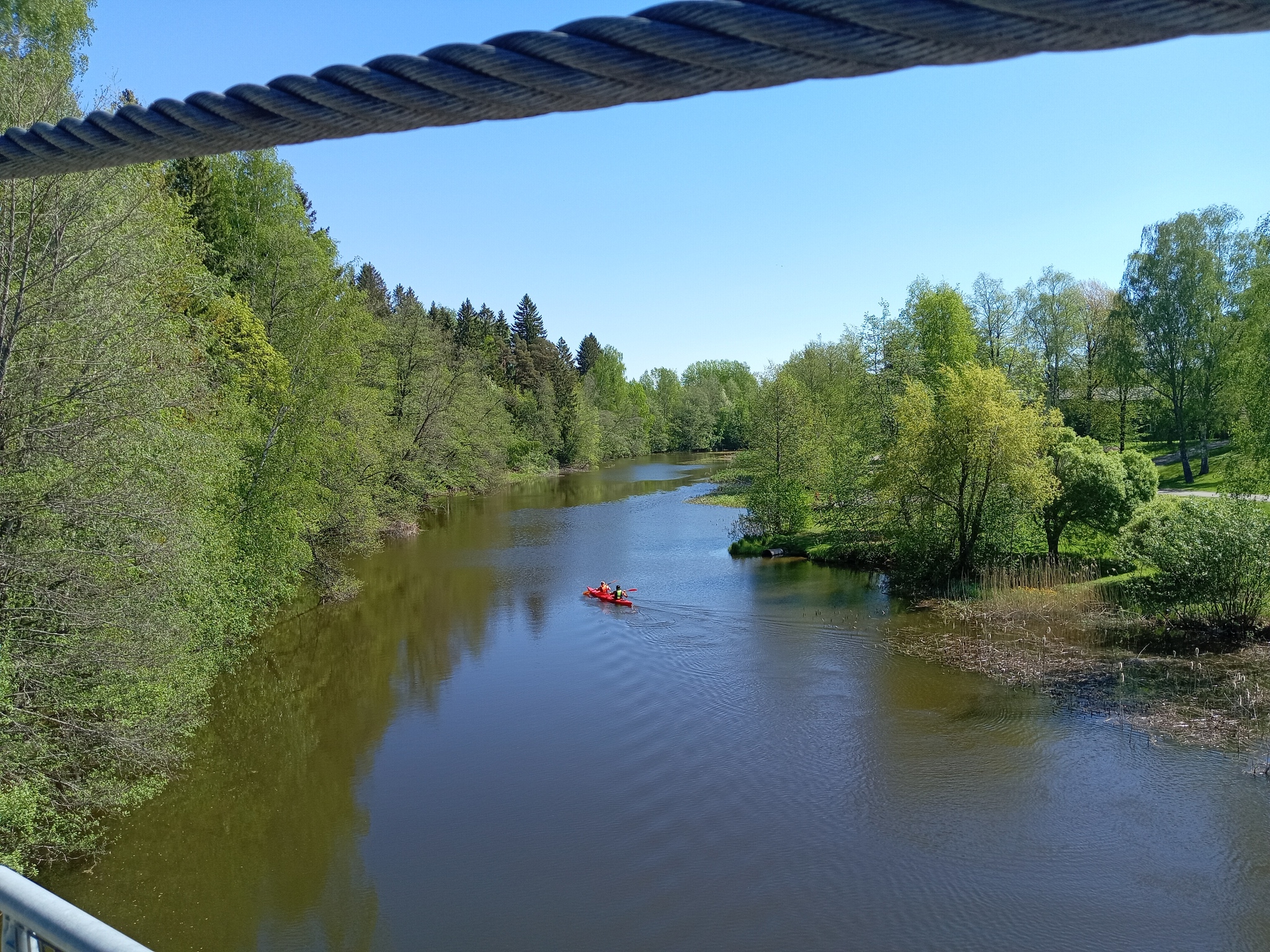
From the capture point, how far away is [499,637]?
63.5ft

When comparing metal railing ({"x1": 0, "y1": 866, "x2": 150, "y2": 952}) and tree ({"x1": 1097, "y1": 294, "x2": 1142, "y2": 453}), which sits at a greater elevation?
tree ({"x1": 1097, "y1": 294, "x2": 1142, "y2": 453})

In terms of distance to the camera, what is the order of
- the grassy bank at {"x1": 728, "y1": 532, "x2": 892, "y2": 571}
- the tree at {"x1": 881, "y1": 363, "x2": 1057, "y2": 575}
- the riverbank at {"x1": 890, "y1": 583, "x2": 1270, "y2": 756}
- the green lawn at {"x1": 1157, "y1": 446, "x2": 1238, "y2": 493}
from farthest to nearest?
the green lawn at {"x1": 1157, "y1": 446, "x2": 1238, "y2": 493}, the grassy bank at {"x1": 728, "y1": 532, "x2": 892, "y2": 571}, the tree at {"x1": 881, "y1": 363, "x2": 1057, "y2": 575}, the riverbank at {"x1": 890, "y1": 583, "x2": 1270, "y2": 756}

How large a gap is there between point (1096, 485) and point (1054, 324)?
23815mm

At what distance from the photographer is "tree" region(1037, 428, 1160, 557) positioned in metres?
21.0

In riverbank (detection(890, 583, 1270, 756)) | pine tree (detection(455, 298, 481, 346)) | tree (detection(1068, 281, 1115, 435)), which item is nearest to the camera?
riverbank (detection(890, 583, 1270, 756))

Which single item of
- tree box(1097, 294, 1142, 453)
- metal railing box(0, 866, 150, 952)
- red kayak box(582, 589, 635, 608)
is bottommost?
red kayak box(582, 589, 635, 608)

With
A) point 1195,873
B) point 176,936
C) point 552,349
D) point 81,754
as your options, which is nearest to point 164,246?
point 81,754

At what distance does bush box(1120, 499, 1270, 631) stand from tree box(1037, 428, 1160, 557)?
3.43 meters

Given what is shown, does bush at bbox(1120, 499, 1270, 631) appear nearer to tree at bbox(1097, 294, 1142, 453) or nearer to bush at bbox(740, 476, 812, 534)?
bush at bbox(740, 476, 812, 534)

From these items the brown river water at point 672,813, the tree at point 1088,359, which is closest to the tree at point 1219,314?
the tree at point 1088,359

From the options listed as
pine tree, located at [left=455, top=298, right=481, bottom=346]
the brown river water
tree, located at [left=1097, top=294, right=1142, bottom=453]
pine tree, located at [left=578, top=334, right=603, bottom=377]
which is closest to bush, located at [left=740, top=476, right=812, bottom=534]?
the brown river water

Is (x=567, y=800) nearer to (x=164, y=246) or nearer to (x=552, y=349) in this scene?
(x=164, y=246)

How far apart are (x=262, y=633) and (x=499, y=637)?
570 centimetres

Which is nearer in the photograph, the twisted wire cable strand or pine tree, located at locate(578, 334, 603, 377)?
the twisted wire cable strand
